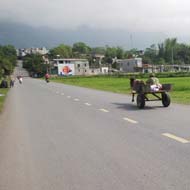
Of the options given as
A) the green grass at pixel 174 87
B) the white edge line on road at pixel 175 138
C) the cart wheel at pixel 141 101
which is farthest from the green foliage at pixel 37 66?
the white edge line on road at pixel 175 138

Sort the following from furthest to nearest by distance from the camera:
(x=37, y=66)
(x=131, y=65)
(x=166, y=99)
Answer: (x=131, y=65) < (x=37, y=66) < (x=166, y=99)

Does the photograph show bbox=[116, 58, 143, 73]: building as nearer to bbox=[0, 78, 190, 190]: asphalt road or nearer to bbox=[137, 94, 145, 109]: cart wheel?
bbox=[137, 94, 145, 109]: cart wheel

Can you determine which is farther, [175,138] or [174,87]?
[174,87]

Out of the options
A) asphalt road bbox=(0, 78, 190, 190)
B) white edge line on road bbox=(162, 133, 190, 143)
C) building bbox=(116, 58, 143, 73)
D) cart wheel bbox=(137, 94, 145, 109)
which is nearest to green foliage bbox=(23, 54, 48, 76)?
building bbox=(116, 58, 143, 73)

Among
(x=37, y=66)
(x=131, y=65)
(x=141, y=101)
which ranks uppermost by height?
(x=141, y=101)

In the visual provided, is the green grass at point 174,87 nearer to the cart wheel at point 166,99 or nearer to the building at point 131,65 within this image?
the cart wheel at point 166,99

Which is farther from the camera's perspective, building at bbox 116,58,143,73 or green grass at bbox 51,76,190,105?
building at bbox 116,58,143,73

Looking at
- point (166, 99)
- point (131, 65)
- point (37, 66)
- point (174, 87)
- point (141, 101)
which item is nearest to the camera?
point (141, 101)

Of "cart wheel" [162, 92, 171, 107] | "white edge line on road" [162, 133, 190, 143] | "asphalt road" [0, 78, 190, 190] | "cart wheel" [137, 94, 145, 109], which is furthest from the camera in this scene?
"cart wheel" [162, 92, 171, 107]

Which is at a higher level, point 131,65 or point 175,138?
point 175,138

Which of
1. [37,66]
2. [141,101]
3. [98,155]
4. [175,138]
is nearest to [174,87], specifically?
[141,101]

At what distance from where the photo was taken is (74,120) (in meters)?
14.4

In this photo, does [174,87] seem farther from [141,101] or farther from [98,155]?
[98,155]

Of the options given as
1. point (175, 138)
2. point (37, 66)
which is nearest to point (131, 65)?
point (37, 66)
